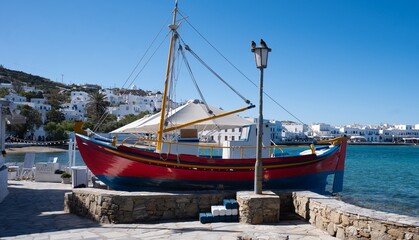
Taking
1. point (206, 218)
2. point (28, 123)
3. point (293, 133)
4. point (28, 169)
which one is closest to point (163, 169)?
point (206, 218)

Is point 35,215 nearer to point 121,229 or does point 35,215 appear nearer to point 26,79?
point 121,229

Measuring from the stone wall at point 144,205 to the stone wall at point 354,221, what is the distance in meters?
2.23

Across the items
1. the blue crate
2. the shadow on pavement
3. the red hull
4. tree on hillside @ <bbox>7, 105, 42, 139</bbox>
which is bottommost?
the shadow on pavement

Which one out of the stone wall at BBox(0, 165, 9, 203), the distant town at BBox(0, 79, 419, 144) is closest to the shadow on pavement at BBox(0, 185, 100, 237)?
the stone wall at BBox(0, 165, 9, 203)

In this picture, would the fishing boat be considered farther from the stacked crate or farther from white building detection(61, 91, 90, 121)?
white building detection(61, 91, 90, 121)

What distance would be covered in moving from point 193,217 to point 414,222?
16.1 ft

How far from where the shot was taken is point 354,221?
656cm

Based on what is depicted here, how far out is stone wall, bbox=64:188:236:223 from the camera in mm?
8586

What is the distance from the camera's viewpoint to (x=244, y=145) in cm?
1292

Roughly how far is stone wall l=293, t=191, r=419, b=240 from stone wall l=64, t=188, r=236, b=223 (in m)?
2.23

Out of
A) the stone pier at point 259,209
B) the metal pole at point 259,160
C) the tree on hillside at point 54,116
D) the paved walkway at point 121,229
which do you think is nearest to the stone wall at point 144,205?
the paved walkway at point 121,229

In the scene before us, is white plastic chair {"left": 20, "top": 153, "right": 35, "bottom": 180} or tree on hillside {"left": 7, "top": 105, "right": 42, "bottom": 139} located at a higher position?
tree on hillside {"left": 7, "top": 105, "right": 42, "bottom": 139}

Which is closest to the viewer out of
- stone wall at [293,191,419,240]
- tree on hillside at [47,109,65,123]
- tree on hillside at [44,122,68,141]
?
stone wall at [293,191,419,240]

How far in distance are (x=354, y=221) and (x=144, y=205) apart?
472cm
